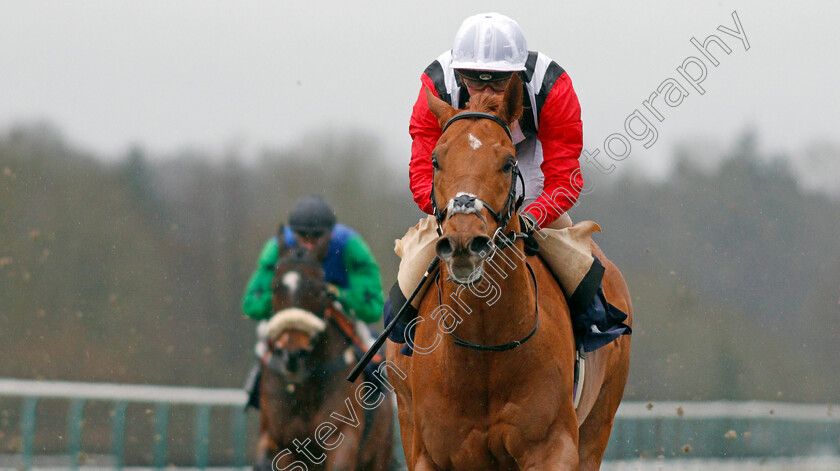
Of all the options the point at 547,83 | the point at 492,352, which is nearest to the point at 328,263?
the point at 547,83

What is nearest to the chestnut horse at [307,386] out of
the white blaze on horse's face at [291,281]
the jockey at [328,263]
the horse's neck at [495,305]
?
the white blaze on horse's face at [291,281]

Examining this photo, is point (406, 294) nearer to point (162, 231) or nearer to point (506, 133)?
point (506, 133)

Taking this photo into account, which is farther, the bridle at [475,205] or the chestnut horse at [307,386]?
the chestnut horse at [307,386]

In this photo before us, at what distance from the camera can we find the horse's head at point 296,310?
19.0 ft

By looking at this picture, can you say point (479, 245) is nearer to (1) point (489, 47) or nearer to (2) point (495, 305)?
(2) point (495, 305)

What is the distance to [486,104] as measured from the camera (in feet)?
11.1

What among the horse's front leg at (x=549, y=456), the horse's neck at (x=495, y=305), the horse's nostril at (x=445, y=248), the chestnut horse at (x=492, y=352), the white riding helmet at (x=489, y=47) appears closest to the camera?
the horse's nostril at (x=445, y=248)

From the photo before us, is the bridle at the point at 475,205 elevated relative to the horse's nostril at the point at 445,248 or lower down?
elevated

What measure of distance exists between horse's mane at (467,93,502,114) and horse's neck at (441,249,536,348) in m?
0.52

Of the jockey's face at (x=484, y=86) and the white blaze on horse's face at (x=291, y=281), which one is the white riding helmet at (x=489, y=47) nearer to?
the jockey's face at (x=484, y=86)

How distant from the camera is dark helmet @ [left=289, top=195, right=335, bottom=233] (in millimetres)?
6688

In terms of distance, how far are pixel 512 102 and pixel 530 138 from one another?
3.10 ft

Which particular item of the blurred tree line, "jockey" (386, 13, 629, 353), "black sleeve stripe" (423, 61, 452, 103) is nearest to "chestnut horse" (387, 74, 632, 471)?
"jockey" (386, 13, 629, 353)

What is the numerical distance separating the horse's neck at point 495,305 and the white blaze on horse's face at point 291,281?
2465 mm
